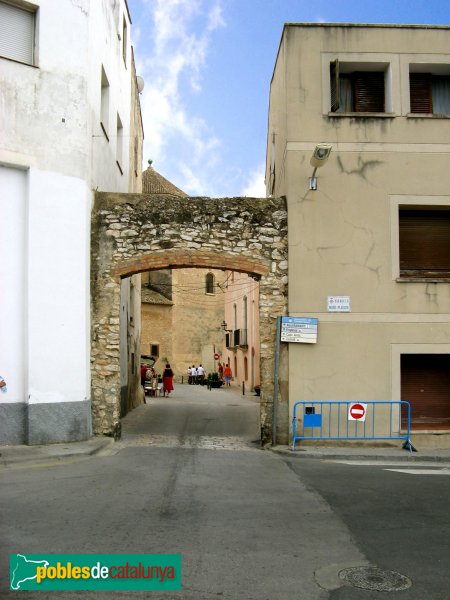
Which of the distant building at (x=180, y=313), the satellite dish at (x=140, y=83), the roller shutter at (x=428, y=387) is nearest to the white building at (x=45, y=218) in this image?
the roller shutter at (x=428, y=387)

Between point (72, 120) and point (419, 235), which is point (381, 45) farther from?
point (72, 120)

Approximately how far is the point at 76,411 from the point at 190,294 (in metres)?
37.5

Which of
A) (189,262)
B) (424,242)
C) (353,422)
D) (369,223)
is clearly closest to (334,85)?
(369,223)

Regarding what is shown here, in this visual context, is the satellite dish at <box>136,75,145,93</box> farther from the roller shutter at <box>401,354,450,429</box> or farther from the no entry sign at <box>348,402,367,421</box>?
the no entry sign at <box>348,402,367,421</box>

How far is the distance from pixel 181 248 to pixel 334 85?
4732mm

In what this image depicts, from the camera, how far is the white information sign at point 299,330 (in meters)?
13.1

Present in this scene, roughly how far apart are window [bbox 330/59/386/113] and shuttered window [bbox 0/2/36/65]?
6445mm

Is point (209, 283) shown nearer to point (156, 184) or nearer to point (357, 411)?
point (156, 184)

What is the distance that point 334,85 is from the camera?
44.6ft

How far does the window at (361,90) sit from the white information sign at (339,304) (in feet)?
13.5

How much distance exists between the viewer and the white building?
12.0 metres

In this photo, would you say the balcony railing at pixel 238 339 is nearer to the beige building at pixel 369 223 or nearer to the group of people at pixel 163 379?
the group of people at pixel 163 379

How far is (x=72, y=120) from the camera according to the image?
41.6 feet

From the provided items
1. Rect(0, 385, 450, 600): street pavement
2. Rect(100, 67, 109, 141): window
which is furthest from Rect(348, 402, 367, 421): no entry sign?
Rect(100, 67, 109, 141): window
